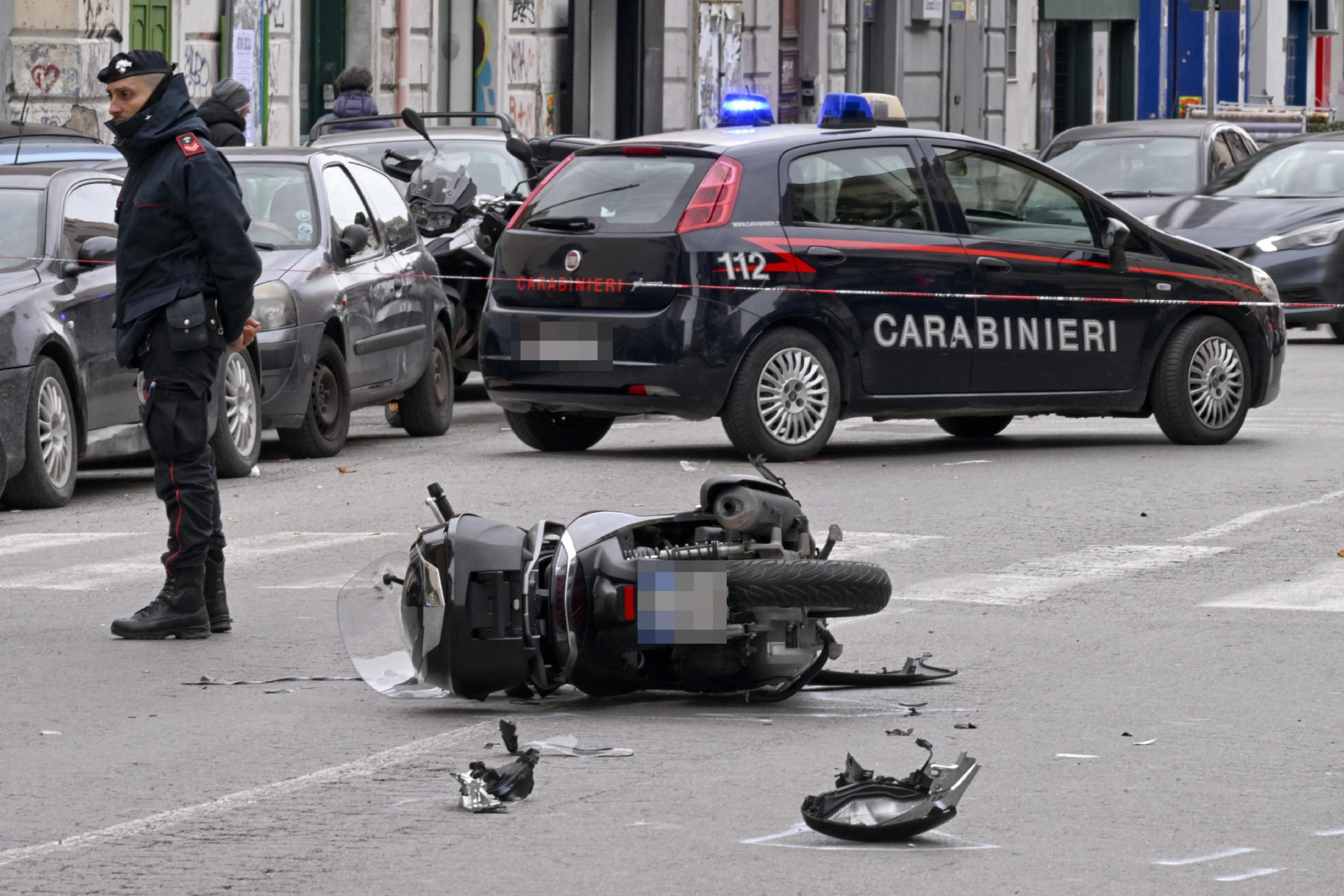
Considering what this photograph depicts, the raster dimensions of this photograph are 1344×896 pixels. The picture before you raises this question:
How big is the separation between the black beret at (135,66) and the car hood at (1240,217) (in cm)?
1407

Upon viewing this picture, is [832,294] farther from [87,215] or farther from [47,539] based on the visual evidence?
[47,539]

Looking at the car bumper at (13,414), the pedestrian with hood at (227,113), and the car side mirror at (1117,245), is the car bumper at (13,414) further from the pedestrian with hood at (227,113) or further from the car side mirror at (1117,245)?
the car side mirror at (1117,245)

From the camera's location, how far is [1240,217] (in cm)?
2162

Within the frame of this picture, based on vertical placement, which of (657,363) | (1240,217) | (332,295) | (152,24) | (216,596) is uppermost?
(152,24)

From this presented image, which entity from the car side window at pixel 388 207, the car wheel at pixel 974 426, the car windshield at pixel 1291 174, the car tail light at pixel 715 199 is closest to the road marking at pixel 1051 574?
the car tail light at pixel 715 199

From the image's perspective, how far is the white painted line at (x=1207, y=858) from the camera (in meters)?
5.18

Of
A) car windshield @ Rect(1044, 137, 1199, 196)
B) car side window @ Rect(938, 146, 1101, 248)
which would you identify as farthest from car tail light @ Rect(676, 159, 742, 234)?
car windshield @ Rect(1044, 137, 1199, 196)

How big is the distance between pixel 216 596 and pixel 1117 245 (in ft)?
22.4

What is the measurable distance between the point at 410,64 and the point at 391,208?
15922 mm

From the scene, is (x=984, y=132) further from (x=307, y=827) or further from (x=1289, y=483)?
Result: (x=307, y=827)

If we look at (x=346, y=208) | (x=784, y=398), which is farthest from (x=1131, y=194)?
(x=784, y=398)

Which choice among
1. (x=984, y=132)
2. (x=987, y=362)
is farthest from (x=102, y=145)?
(x=984, y=132)

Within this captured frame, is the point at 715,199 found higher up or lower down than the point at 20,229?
higher up

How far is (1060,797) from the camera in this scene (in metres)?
5.79
